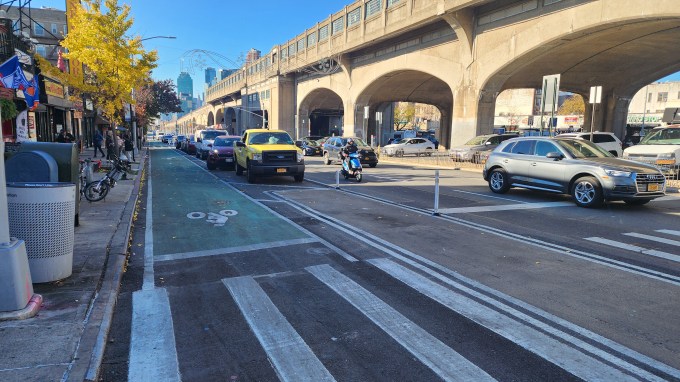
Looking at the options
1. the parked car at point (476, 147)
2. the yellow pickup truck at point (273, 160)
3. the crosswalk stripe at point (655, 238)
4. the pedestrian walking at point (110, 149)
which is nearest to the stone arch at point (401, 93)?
the parked car at point (476, 147)

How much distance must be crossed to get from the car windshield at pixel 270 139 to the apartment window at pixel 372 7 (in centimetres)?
2146

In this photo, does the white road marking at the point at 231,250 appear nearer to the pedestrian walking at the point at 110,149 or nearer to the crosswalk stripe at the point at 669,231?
the crosswalk stripe at the point at 669,231

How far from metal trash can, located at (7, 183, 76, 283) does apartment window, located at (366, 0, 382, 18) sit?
108 feet

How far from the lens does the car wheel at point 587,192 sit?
10461 mm

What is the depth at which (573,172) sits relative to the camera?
437 inches

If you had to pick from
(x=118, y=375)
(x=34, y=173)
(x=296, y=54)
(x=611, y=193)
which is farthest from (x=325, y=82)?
(x=118, y=375)

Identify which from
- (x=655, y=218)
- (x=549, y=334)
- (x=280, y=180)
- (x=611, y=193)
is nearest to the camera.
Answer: (x=549, y=334)

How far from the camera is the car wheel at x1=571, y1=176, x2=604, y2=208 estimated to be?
10.5 meters

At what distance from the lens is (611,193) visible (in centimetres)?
1026

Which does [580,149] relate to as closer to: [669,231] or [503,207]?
[503,207]

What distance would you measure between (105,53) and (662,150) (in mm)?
21014

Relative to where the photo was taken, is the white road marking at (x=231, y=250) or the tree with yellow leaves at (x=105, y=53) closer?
the white road marking at (x=231, y=250)

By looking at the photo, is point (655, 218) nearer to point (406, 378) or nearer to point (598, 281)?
point (598, 281)

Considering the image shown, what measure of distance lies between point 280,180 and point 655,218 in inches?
461
